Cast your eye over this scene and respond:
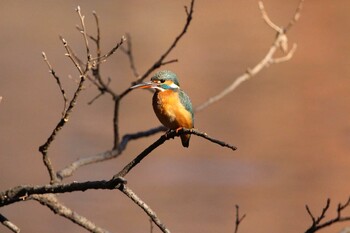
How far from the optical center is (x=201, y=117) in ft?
26.1

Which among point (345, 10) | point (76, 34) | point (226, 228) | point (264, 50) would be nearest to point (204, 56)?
point (264, 50)

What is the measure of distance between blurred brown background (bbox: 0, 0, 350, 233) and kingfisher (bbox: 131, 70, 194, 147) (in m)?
3.00

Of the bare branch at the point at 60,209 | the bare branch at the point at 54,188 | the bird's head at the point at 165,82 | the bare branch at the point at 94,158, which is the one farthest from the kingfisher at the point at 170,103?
the bare branch at the point at 54,188

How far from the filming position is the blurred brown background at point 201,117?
6406 mm

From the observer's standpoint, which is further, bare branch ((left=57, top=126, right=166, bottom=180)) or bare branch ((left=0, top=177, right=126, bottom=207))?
bare branch ((left=57, top=126, right=166, bottom=180))

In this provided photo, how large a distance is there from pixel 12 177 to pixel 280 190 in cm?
197

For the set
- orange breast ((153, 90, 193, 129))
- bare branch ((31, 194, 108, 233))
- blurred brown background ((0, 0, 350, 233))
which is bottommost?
bare branch ((31, 194, 108, 233))

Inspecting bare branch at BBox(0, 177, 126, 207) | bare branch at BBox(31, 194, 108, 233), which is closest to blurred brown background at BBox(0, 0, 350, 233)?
bare branch at BBox(31, 194, 108, 233)

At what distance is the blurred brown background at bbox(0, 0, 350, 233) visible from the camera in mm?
6406

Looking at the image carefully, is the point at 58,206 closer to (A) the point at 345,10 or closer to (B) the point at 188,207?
(B) the point at 188,207

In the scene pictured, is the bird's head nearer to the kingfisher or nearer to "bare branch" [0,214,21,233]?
the kingfisher

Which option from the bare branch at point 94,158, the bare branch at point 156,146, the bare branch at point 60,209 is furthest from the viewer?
the bare branch at point 94,158

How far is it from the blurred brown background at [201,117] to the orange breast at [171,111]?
301 cm

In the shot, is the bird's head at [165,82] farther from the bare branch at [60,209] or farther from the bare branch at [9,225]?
the bare branch at [9,225]
